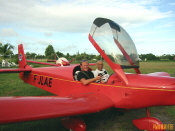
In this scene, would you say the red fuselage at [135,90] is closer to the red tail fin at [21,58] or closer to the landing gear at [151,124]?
the landing gear at [151,124]

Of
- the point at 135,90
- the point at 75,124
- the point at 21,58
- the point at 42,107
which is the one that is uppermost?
the point at 21,58

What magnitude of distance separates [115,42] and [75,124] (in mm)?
1923

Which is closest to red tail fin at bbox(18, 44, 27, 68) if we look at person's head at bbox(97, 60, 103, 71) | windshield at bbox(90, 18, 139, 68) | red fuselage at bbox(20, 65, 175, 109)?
red fuselage at bbox(20, 65, 175, 109)

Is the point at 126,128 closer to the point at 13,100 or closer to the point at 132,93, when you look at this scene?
the point at 132,93

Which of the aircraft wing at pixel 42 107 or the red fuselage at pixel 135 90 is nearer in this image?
the aircraft wing at pixel 42 107

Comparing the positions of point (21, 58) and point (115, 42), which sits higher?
point (115, 42)

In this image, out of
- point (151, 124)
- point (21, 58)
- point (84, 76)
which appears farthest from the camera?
point (21, 58)

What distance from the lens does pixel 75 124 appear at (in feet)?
9.76

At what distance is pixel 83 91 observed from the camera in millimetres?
3576

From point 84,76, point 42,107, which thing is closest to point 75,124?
point 42,107

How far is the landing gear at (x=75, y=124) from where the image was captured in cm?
291

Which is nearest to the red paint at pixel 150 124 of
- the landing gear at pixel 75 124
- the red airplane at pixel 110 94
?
the red airplane at pixel 110 94

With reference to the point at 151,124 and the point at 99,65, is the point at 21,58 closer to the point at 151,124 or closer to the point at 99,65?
the point at 99,65

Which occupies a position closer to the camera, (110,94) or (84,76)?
(110,94)
